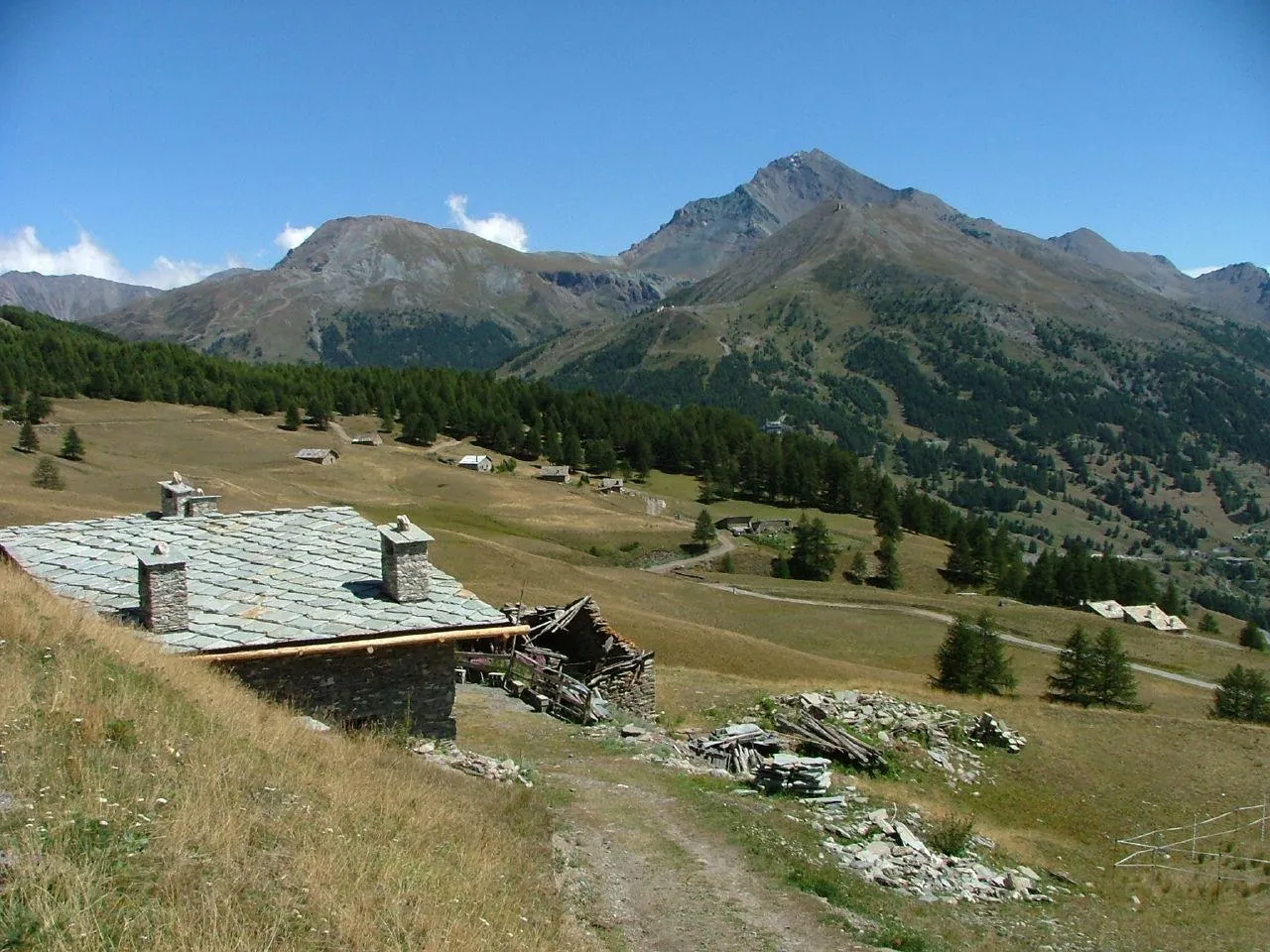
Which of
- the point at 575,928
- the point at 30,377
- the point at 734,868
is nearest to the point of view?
the point at 575,928

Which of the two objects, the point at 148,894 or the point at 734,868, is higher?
the point at 148,894

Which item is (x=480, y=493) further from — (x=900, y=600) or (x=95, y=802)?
(x=95, y=802)

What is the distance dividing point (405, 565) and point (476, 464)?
124 meters

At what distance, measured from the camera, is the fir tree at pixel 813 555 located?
11019cm

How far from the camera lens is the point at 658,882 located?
43.9ft

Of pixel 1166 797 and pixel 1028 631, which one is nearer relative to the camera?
pixel 1166 797

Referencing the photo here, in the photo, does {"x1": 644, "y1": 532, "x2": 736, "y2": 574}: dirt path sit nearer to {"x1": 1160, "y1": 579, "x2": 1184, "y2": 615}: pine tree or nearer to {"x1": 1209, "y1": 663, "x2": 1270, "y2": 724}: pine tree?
{"x1": 1209, "y1": 663, "x2": 1270, "y2": 724}: pine tree

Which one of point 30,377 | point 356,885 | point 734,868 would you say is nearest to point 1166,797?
point 734,868

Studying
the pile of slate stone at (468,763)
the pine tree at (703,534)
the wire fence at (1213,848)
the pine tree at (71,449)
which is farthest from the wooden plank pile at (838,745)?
the pine tree at (71,449)

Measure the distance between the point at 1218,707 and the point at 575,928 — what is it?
186ft

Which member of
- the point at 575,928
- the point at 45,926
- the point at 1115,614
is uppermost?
the point at 45,926

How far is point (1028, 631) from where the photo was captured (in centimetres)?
7650

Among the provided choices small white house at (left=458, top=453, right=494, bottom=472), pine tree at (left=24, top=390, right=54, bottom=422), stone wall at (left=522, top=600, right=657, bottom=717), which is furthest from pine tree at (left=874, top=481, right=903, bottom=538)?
pine tree at (left=24, top=390, right=54, bottom=422)

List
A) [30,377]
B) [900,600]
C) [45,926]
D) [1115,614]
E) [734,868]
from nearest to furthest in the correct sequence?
1. [45,926]
2. [734,868]
3. [900,600]
4. [1115,614]
5. [30,377]
